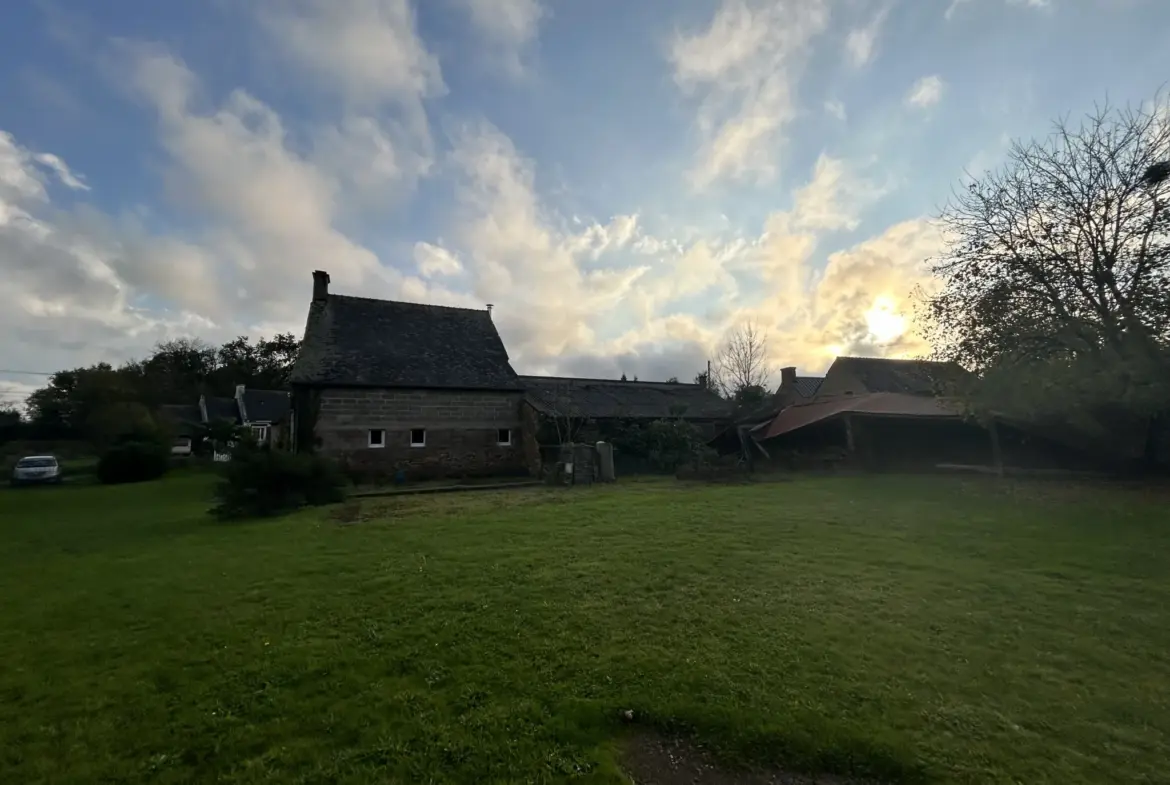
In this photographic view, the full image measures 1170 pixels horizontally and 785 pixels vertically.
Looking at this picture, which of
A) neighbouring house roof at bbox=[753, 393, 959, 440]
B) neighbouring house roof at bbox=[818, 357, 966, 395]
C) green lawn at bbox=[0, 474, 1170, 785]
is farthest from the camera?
neighbouring house roof at bbox=[818, 357, 966, 395]

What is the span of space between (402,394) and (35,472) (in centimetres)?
1839

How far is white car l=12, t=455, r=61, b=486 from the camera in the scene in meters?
23.9

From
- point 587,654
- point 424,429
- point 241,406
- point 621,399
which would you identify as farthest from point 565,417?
point 241,406

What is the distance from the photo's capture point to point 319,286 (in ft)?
77.3

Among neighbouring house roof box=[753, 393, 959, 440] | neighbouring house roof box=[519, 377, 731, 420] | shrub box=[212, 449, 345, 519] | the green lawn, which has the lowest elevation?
the green lawn

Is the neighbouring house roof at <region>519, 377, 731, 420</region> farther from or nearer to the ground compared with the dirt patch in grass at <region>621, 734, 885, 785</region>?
farther from the ground

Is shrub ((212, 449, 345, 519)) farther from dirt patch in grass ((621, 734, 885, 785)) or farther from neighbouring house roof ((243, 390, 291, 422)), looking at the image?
neighbouring house roof ((243, 390, 291, 422))

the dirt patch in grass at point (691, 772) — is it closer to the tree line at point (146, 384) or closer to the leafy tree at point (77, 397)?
the tree line at point (146, 384)

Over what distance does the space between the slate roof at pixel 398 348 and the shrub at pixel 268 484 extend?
647 cm

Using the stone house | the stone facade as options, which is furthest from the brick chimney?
the stone facade

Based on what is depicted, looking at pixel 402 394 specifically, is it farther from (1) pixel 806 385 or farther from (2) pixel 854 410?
(1) pixel 806 385

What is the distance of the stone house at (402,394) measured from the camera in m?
20.3

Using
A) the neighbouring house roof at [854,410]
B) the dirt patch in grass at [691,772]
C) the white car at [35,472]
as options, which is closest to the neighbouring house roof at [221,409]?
the white car at [35,472]

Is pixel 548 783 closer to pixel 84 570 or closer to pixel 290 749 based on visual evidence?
pixel 290 749
